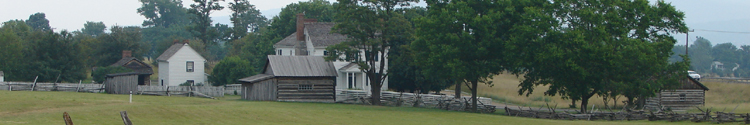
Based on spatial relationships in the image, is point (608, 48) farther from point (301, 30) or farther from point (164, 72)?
point (164, 72)

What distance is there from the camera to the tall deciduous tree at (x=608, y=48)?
35.3m

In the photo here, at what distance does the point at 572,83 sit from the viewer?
37281 mm

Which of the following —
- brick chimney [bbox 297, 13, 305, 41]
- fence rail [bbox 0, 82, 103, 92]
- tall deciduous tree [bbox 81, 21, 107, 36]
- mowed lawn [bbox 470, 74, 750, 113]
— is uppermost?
tall deciduous tree [bbox 81, 21, 107, 36]

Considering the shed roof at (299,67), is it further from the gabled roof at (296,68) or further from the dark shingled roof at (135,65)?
the dark shingled roof at (135,65)

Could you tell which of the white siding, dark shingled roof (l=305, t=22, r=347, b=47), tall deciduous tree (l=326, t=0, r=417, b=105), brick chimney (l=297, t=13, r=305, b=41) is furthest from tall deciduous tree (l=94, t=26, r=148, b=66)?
tall deciduous tree (l=326, t=0, r=417, b=105)

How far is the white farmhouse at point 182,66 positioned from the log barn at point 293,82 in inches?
790

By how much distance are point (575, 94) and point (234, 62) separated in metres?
39.0

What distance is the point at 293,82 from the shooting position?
163ft

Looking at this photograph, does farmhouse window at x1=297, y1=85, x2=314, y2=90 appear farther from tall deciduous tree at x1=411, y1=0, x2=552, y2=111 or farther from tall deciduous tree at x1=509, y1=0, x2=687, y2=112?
tall deciduous tree at x1=509, y1=0, x2=687, y2=112

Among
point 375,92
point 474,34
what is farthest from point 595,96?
point 474,34

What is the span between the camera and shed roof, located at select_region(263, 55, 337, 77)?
49781mm

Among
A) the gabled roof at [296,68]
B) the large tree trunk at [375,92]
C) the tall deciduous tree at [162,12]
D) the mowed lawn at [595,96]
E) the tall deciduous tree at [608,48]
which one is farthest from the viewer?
the tall deciduous tree at [162,12]

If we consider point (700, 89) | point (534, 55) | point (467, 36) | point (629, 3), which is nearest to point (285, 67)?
point (467, 36)

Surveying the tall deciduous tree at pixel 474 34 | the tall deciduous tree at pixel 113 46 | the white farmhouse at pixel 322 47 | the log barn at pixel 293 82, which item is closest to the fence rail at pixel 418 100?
the log barn at pixel 293 82
